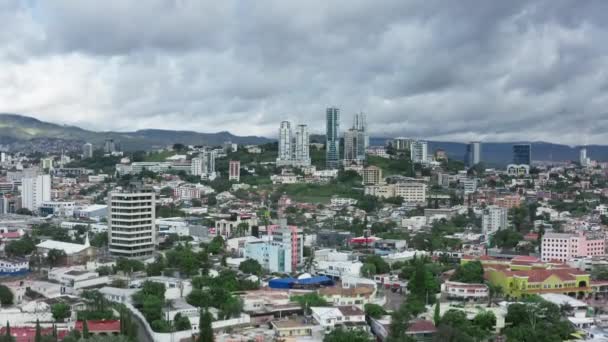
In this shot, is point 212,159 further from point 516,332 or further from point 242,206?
point 516,332

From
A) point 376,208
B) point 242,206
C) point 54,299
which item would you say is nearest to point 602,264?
point 54,299

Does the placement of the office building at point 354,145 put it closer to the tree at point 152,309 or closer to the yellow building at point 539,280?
the yellow building at point 539,280

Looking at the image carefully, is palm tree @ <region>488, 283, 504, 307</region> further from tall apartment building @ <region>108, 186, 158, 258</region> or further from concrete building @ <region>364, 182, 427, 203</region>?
concrete building @ <region>364, 182, 427, 203</region>

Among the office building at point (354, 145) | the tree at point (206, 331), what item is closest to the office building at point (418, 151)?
the office building at point (354, 145)

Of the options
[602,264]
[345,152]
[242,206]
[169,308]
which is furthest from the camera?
[345,152]

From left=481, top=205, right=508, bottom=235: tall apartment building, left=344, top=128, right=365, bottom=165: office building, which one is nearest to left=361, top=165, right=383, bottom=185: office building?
left=344, top=128, right=365, bottom=165: office building

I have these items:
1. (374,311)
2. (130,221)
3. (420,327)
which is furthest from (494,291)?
(130,221)
